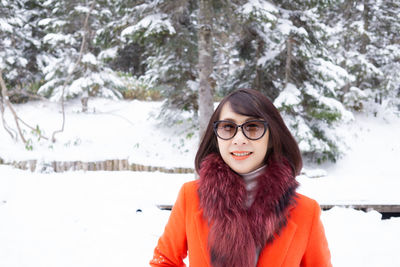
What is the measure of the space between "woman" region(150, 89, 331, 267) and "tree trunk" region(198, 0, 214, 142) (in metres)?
4.00

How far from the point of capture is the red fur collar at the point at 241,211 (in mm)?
1246

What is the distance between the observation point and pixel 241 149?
129 cm

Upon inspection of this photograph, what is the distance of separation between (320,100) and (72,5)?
315 inches

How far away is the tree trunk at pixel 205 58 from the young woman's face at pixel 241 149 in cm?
403

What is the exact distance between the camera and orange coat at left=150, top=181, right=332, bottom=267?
1.27m

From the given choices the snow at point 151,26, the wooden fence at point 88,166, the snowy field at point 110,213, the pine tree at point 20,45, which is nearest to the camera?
the snowy field at point 110,213

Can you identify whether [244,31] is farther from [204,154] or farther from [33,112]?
[33,112]

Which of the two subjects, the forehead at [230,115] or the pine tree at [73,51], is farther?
the pine tree at [73,51]

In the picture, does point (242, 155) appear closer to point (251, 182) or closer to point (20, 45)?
point (251, 182)

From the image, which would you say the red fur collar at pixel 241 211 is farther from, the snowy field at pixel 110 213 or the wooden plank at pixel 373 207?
the wooden plank at pixel 373 207

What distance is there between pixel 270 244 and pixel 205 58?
4478 mm

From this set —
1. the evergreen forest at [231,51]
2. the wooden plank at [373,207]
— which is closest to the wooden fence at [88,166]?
the evergreen forest at [231,51]

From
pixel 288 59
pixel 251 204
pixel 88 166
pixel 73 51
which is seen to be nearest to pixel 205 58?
pixel 288 59

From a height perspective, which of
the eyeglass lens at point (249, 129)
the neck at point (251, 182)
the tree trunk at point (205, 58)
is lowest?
the neck at point (251, 182)
